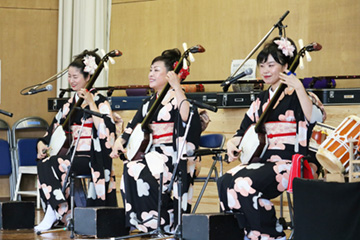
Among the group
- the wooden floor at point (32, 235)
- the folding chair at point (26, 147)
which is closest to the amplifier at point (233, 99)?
the folding chair at point (26, 147)

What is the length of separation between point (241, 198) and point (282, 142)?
1.47 feet

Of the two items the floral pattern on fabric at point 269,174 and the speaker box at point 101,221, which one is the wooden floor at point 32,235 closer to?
the speaker box at point 101,221

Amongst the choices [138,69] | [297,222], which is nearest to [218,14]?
[138,69]

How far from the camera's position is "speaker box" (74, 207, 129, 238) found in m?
4.33

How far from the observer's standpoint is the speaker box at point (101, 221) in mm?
4329

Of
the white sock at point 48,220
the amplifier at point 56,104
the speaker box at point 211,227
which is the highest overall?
the amplifier at point 56,104

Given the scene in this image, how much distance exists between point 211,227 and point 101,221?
103 cm

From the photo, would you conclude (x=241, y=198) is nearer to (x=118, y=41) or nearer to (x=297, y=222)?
(x=297, y=222)

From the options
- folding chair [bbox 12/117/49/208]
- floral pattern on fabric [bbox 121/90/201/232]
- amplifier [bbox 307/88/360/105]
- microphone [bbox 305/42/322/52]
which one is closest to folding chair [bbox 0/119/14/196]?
folding chair [bbox 12/117/49/208]

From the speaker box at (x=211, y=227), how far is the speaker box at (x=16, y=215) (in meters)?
1.66

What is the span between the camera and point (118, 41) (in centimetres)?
722

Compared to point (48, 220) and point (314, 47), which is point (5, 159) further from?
point (314, 47)

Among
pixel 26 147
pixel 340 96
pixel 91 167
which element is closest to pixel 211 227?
pixel 91 167

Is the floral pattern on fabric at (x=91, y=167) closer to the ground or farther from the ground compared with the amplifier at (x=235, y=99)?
closer to the ground
